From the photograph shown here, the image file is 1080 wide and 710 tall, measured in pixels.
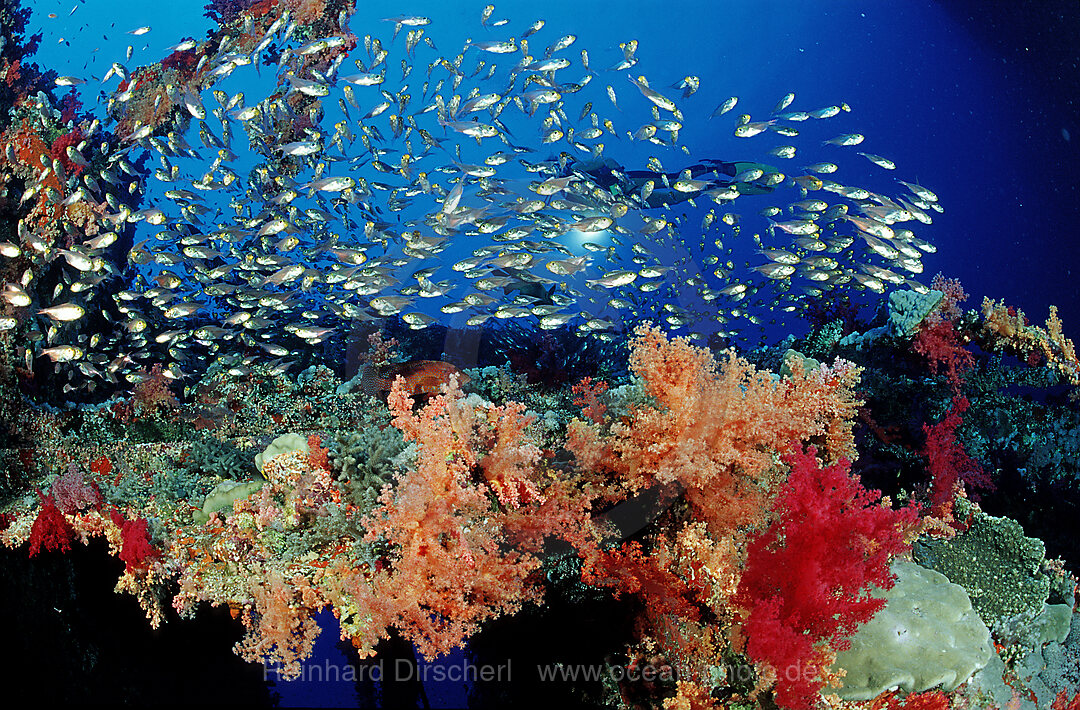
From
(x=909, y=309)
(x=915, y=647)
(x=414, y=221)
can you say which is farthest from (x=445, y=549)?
(x=909, y=309)

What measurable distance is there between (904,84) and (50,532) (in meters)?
77.5

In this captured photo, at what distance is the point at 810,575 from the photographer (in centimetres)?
293

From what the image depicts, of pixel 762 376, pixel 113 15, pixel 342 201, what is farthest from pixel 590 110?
pixel 113 15

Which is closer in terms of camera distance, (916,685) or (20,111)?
(916,685)

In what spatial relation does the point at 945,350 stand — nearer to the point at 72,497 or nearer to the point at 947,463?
the point at 947,463

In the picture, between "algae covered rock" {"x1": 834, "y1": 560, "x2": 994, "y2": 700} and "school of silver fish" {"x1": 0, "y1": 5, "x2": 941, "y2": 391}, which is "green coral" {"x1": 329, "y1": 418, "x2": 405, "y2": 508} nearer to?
"algae covered rock" {"x1": 834, "y1": 560, "x2": 994, "y2": 700}

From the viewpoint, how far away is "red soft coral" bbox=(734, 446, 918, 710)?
9.32 feet

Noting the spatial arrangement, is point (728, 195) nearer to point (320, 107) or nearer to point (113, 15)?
point (320, 107)

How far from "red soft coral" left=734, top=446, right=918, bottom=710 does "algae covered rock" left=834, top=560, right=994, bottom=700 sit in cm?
16

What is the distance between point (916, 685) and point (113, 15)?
4745 inches

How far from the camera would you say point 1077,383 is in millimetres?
7078

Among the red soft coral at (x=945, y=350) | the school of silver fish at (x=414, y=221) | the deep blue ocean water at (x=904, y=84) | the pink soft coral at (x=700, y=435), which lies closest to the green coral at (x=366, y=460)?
the pink soft coral at (x=700, y=435)

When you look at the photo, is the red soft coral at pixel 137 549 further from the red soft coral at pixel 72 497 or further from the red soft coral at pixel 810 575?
the red soft coral at pixel 810 575

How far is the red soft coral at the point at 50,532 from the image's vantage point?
5.35 m
